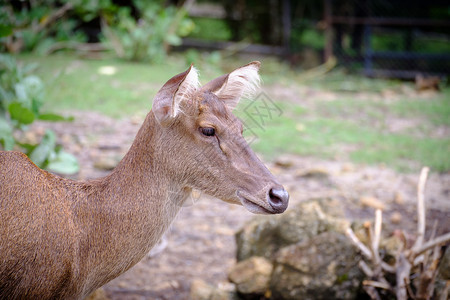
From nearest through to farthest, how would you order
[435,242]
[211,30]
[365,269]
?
[435,242] → [365,269] → [211,30]

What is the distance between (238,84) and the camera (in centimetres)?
276

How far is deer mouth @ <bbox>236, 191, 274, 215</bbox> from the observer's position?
246 cm

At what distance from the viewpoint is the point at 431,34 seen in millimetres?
11758

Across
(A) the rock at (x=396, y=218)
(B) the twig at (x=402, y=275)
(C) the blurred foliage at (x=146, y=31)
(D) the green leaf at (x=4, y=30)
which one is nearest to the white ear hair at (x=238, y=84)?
(B) the twig at (x=402, y=275)

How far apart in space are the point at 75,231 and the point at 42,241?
18 centimetres

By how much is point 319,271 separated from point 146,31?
858 cm

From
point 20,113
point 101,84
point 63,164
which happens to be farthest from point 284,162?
point 101,84

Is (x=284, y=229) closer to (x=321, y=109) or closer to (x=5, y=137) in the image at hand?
(x=5, y=137)

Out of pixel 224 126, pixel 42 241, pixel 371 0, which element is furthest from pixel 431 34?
pixel 42 241

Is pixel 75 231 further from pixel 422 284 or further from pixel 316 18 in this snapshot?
pixel 316 18

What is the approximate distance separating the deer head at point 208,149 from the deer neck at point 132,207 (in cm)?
8

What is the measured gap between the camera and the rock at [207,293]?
11.6 ft

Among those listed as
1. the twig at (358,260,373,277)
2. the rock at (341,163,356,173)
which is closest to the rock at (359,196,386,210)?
the rock at (341,163,356,173)

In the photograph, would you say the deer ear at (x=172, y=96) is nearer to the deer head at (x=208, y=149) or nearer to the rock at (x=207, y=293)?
the deer head at (x=208, y=149)
